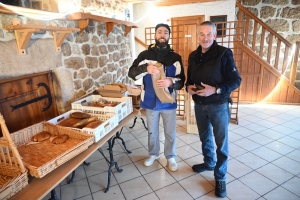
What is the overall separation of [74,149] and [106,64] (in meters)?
1.69

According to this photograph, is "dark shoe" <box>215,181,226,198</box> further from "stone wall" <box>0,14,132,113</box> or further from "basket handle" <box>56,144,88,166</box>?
"stone wall" <box>0,14,132,113</box>

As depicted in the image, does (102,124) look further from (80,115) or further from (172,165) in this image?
(172,165)

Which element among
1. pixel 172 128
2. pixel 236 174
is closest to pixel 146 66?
pixel 172 128

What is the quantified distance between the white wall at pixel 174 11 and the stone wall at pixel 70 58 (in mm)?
1122

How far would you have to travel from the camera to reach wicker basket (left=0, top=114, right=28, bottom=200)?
1039mm

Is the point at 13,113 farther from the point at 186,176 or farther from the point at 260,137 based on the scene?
the point at 260,137

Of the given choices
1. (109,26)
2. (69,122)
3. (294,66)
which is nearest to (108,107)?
(69,122)

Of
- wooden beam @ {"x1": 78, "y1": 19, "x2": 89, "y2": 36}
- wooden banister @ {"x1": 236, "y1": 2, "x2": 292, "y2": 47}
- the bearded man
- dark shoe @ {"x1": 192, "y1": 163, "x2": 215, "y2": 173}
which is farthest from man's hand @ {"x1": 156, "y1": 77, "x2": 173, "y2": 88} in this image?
wooden banister @ {"x1": 236, "y1": 2, "x2": 292, "y2": 47}

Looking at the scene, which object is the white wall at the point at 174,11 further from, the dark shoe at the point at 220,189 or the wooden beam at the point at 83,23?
the dark shoe at the point at 220,189

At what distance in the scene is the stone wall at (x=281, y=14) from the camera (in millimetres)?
4034

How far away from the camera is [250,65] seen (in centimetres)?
410

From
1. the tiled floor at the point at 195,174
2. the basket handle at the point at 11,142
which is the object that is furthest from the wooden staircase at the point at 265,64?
the basket handle at the point at 11,142

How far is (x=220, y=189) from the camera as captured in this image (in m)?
1.75

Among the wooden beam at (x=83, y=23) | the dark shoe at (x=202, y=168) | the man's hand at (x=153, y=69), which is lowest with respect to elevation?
the dark shoe at (x=202, y=168)
